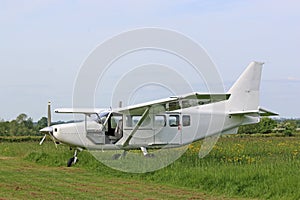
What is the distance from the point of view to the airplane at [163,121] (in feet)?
68.6

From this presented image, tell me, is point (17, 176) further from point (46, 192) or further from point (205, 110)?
point (205, 110)

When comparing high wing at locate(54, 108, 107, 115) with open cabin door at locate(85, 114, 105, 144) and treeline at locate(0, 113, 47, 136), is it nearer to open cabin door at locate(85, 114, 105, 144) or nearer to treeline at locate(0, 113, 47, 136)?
open cabin door at locate(85, 114, 105, 144)

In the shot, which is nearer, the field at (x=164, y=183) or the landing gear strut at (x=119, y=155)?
the field at (x=164, y=183)

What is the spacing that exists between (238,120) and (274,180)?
38.9 ft

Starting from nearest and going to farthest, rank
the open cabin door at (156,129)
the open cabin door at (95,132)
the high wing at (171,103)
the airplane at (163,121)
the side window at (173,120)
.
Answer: the high wing at (171,103) < the airplane at (163,121) < the open cabin door at (95,132) < the open cabin door at (156,129) < the side window at (173,120)

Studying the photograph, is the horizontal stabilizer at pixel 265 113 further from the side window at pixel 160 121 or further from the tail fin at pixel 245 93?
the side window at pixel 160 121

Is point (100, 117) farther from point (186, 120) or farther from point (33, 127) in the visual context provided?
point (33, 127)

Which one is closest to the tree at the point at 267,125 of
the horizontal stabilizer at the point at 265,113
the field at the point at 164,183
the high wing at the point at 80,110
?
the horizontal stabilizer at the point at 265,113

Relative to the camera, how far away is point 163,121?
22.5m

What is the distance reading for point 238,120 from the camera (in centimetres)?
2416

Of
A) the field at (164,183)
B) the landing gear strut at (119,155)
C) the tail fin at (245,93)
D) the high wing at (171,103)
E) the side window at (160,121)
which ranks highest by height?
the tail fin at (245,93)

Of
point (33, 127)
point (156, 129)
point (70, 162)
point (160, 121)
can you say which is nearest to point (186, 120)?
point (160, 121)

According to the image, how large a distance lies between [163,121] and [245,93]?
422 cm

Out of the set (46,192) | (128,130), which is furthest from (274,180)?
(128,130)
